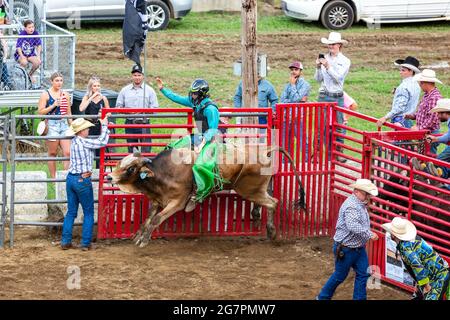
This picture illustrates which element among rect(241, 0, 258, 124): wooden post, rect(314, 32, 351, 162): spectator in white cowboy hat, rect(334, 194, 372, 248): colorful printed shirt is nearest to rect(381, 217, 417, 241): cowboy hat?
rect(334, 194, 372, 248): colorful printed shirt

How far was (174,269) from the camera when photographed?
14219 mm

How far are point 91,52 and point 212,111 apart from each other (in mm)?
10957

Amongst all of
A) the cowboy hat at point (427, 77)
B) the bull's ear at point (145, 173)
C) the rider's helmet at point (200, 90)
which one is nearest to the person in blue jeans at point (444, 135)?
the cowboy hat at point (427, 77)

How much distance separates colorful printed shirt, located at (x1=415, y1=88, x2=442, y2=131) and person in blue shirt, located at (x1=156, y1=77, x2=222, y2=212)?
111 inches

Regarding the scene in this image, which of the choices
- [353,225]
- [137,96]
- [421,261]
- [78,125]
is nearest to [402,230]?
[421,261]

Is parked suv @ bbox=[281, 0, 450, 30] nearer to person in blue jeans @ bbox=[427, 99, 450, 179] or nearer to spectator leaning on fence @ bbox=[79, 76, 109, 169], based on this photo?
spectator leaning on fence @ bbox=[79, 76, 109, 169]

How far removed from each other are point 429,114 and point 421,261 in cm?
362

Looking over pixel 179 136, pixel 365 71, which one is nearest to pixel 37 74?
pixel 179 136

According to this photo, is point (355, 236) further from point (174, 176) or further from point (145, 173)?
point (145, 173)

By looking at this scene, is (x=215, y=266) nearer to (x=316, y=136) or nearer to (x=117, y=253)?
(x=117, y=253)

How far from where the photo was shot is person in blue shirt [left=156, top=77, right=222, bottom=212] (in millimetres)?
14578

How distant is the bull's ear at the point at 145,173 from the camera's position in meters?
14.5

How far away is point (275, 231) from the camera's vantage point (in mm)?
15570

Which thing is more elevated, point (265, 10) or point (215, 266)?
point (265, 10)
